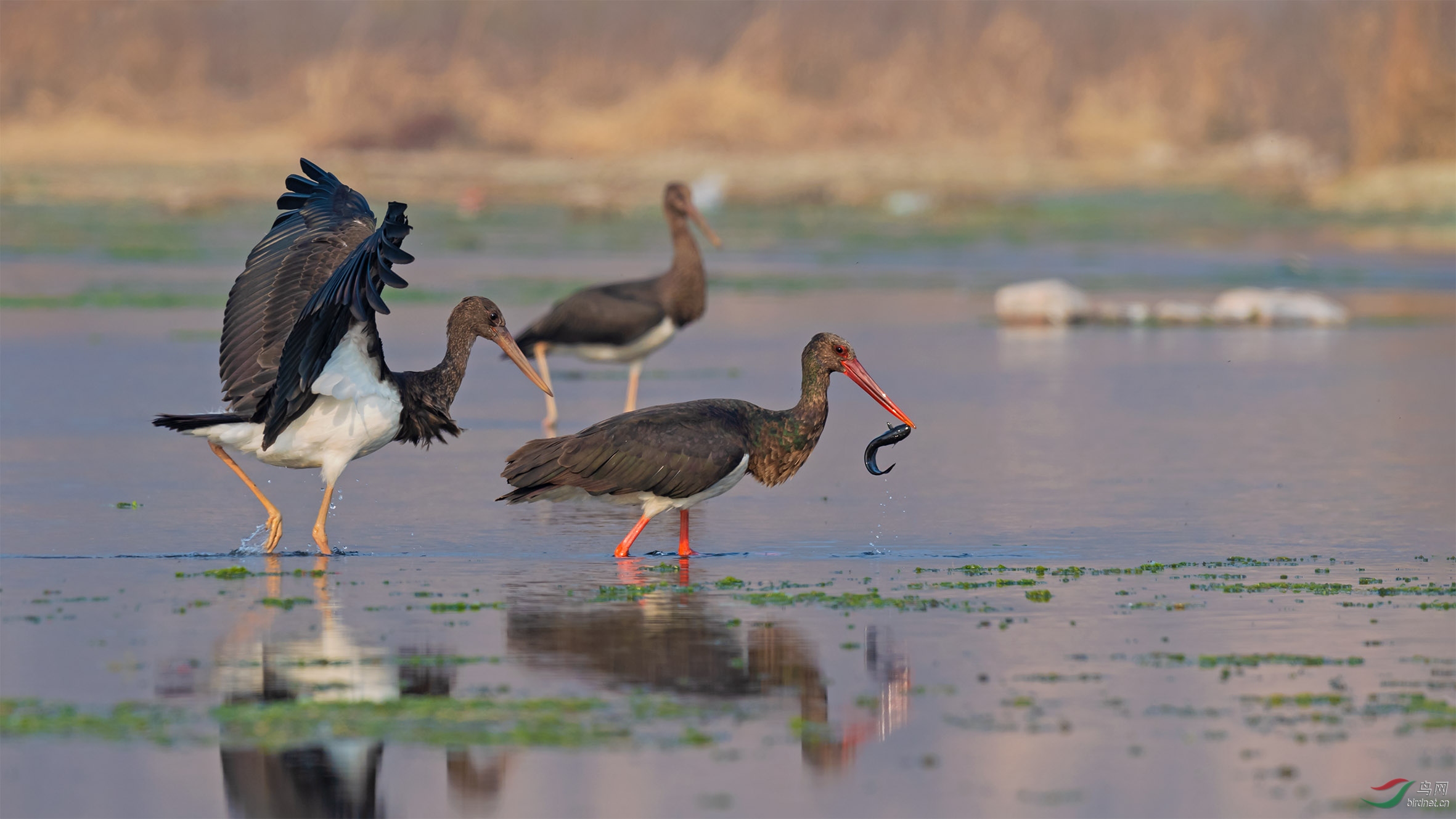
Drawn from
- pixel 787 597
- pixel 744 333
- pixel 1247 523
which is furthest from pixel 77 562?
pixel 744 333

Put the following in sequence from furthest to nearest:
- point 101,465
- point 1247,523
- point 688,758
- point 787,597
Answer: point 101,465
point 1247,523
point 787,597
point 688,758

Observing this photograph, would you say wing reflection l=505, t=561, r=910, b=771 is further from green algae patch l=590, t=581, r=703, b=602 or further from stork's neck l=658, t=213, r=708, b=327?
stork's neck l=658, t=213, r=708, b=327

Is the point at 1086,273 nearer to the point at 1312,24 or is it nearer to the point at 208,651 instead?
the point at 208,651

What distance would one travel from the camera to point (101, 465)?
43.9 ft

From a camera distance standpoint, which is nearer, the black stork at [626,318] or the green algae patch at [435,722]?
the green algae patch at [435,722]

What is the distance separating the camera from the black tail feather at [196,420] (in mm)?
10312

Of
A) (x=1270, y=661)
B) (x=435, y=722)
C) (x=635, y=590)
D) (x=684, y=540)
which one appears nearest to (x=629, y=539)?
(x=684, y=540)

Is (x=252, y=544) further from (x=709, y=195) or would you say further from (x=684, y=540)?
(x=709, y=195)

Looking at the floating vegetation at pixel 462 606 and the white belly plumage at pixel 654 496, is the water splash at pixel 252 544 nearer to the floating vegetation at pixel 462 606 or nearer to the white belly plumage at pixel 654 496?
the white belly plumage at pixel 654 496

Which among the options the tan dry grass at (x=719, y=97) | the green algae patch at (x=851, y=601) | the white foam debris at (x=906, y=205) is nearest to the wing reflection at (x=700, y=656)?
the green algae patch at (x=851, y=601)

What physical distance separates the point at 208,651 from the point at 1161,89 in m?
63.7

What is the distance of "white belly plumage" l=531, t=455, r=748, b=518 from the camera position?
10328 millimetres

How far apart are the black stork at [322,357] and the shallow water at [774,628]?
22.3 inches

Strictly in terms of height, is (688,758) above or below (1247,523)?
below
